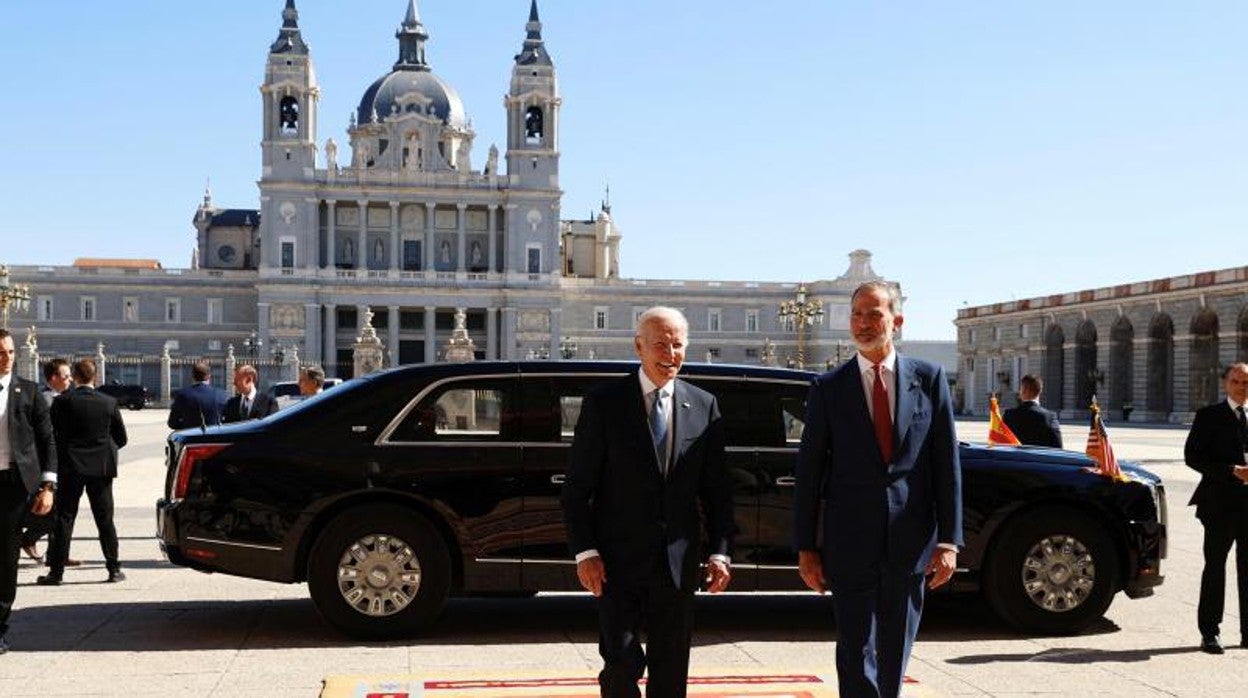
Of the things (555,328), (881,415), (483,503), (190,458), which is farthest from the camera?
(555,328)

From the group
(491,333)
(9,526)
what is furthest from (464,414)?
(491,333)

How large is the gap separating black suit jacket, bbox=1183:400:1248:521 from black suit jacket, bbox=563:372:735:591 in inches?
171

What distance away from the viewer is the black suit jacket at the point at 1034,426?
11.3 metres

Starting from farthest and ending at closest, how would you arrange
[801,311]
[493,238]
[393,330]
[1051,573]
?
[493,238], [393,330], [801,311], [1051,573]

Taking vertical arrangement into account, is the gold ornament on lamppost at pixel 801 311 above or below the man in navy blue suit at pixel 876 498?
above

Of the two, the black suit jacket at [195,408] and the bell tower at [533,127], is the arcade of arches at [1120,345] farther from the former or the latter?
the black suit jacket at [195,408]

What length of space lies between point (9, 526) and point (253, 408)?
4.88m

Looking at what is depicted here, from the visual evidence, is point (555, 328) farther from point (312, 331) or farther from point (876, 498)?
→ point (876, 498)

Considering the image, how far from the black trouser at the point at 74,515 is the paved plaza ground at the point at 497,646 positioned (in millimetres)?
246

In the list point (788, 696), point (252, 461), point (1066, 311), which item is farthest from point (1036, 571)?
point (1066, 311)

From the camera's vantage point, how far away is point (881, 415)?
16.7ft

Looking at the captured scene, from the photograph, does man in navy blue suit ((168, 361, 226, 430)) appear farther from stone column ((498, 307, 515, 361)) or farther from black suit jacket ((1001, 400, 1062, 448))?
stone column ((498, 307, 515, 361))

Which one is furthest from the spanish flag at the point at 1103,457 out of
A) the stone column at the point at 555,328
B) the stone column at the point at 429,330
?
the stone column at the point at 429,330

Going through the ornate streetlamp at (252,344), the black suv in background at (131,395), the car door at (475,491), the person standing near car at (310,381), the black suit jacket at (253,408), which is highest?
the ornate streetlamp at (252,344)
